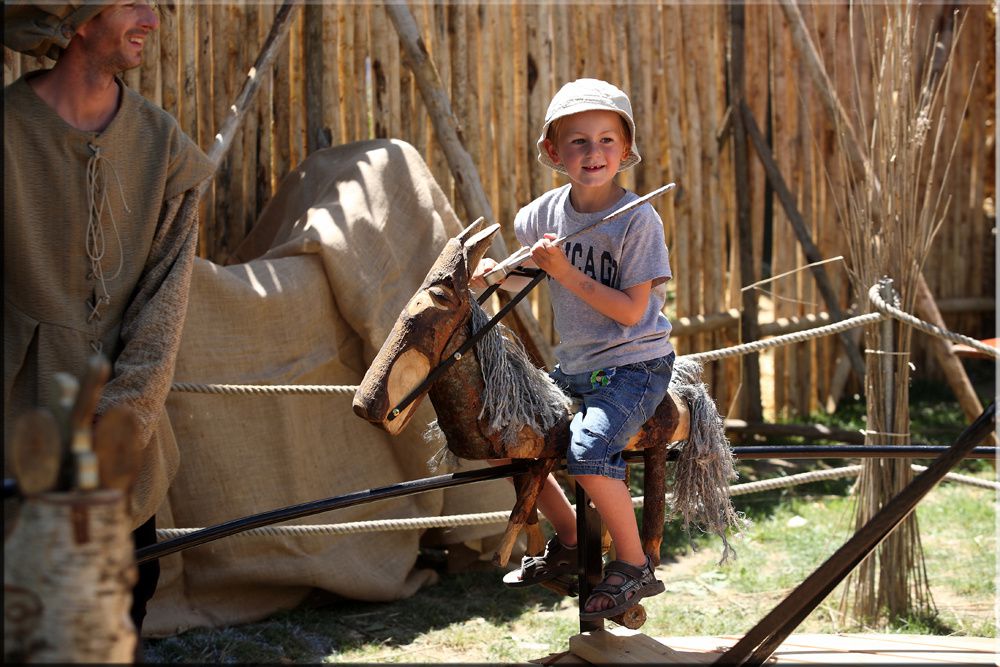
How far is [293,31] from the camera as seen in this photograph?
4.57 m

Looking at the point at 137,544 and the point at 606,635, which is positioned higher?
the point at 137,544

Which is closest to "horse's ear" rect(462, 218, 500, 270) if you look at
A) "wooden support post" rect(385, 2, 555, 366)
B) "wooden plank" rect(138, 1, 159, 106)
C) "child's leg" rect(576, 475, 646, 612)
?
"child's leg" rect(576, 475, 646, 612)

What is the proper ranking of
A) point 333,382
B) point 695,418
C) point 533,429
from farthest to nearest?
point 333,382
point 695,418
point 533,429

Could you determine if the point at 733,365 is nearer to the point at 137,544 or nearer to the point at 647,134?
the point at 647,134

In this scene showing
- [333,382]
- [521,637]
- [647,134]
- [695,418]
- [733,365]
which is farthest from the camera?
[733,365]

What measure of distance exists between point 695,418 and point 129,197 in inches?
53.4

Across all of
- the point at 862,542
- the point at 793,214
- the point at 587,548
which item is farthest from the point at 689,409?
the point at 793,214

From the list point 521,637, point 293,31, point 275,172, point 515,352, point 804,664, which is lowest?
point 521,637

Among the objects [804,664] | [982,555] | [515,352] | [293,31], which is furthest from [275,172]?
[982,555]

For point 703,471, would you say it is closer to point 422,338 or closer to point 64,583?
point 422,338

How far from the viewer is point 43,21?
212 centimetres

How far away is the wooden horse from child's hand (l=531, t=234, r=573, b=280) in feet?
0.33

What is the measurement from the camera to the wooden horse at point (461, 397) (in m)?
2.05

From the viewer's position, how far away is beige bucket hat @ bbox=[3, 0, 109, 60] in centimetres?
211
